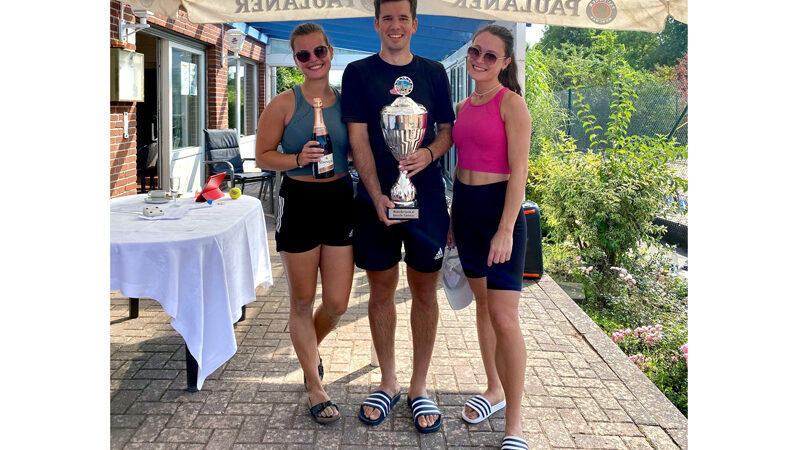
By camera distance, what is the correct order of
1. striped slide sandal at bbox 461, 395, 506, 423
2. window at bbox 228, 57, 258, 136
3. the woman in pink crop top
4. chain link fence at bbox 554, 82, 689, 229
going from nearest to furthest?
the woman in pink crop top
striped slide sandal at bbox 461, 395, 506, 423
window at bbox 228, 57, 258, 136
chain link fence at bbox 554, 82, 689, 229

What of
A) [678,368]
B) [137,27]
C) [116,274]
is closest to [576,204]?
[678,368]

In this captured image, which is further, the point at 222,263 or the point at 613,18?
the point at 613,18

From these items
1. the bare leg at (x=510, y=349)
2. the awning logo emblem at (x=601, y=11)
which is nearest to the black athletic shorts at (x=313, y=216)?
the bare leg at (x=510, y=349)

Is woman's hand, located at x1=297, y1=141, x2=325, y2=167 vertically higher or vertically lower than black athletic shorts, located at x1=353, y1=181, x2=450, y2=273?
higher

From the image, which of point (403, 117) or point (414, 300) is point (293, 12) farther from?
point (414, 300)

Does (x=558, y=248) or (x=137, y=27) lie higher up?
(x=137, y=27)

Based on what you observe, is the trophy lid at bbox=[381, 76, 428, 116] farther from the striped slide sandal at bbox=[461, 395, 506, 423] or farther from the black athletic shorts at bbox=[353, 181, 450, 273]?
the striped slide sandal at bbox=[461, 395, 506, 423]

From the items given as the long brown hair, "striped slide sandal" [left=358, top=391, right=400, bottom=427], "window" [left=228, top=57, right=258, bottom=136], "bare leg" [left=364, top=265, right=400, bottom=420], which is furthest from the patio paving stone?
"window" [left=228, top=57, right=258, bottom=136]

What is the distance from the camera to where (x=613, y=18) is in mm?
3760

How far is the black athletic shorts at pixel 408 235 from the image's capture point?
2.98 metres

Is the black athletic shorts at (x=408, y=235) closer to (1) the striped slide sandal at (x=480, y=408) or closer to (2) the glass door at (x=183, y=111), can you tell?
(1) the striped slide sandal at (x=480, y=408)

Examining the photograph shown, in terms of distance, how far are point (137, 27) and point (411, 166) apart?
545cm

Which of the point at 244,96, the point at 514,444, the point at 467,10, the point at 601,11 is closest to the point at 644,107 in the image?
the point at 244,96

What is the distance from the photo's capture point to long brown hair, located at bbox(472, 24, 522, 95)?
9.20 feet
